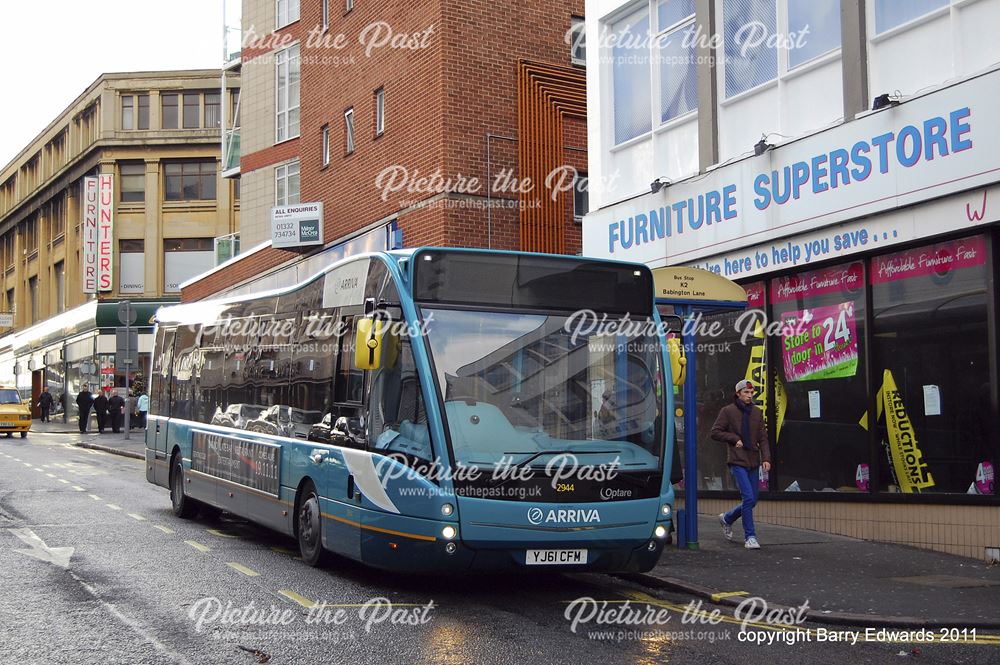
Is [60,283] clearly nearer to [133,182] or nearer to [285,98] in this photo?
[133,182]

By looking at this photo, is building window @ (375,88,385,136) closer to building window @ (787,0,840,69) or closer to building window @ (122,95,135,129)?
building window @ (787,0,840,69)

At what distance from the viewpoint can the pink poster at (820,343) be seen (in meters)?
13.3

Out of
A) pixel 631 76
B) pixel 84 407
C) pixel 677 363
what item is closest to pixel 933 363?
pixel 677 363

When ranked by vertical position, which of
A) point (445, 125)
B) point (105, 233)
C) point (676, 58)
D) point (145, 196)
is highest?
point (145, 196)

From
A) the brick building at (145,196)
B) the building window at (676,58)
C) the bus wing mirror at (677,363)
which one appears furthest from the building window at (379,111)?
the brick building at (145,196)

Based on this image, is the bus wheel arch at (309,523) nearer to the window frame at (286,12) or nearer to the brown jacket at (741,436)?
the brown jacket at (741,436)

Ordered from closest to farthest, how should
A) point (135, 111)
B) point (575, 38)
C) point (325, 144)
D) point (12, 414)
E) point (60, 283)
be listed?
point (575, 38) → point (325, 144) → point (12, 414) → point (135, 111) → point (60, 283)

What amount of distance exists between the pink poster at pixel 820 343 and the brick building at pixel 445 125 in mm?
8375

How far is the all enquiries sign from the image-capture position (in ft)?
86.3

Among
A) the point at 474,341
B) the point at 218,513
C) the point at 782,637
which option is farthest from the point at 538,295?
the point at 218,513

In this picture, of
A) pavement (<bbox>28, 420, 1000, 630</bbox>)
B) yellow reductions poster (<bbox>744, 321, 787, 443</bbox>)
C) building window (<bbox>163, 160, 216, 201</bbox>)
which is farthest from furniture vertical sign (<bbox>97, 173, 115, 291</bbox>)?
pavement (<bbox>28, 420, 1000, 630</bbox>)

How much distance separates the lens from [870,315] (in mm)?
12961

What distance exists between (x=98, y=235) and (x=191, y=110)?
26.4 ft

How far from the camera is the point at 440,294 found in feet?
30.5
